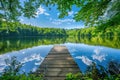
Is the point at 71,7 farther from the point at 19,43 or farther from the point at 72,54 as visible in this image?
the point at 19,43

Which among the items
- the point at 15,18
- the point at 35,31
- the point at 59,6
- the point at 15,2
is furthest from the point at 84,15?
the point at 35,31

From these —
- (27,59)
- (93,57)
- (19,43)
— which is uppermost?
(93,57)

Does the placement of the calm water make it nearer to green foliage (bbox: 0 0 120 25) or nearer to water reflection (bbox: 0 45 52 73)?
water reflection (bbox: 0 45 52 73)

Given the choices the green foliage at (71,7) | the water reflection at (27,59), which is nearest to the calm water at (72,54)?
the water reflection at (27,59)

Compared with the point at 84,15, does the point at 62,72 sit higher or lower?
lower

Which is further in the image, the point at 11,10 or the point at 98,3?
the point at 11,10

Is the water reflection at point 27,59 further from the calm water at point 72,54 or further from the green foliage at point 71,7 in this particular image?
the green foliage at point 71,7

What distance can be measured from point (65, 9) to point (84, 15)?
37.7 inches

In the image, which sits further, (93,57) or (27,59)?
(93,57)

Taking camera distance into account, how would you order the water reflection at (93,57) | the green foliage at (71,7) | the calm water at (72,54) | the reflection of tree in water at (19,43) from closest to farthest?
the green foliage at (71,7), the water reflection at (93,57), the calm water at (72,54), the reflection of tree in water at (19,43)

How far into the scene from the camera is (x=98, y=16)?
8703mm

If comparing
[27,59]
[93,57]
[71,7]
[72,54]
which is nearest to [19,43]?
[72,54]

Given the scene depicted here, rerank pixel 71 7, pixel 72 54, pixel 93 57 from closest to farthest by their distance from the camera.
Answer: pixel 71 7 < pixel 93 57 < pixel 72 54

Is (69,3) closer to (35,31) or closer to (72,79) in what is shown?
(72,79)
